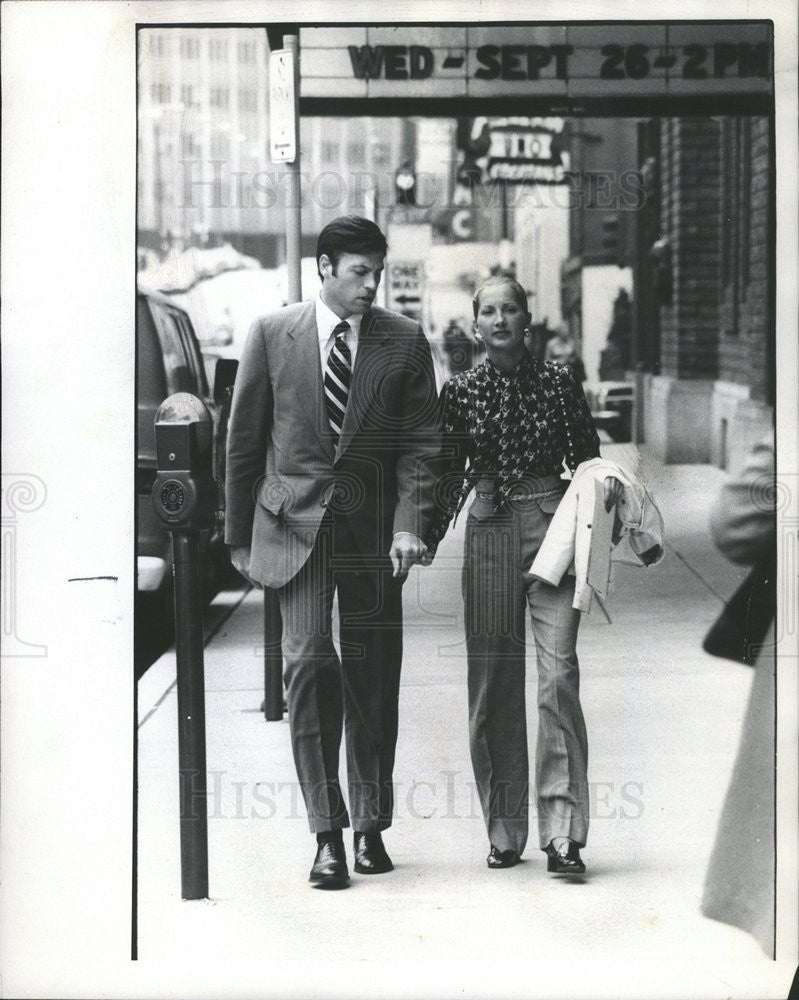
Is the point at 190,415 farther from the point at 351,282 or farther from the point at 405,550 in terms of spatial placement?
the point at 405,550

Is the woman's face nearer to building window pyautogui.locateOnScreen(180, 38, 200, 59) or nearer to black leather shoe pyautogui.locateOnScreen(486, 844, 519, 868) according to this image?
building window pyautogui.locateOnScreen(180, 38, 200, 59)

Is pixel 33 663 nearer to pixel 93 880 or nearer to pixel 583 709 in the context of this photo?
pixel 93 880

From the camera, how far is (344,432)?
16.5 ft

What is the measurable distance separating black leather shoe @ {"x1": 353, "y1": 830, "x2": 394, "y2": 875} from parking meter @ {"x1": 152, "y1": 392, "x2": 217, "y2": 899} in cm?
47

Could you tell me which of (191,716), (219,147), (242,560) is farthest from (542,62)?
(191,716)

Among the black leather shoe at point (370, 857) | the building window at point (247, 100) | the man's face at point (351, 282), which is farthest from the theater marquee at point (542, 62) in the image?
the black leather shoe at point (370, 857)

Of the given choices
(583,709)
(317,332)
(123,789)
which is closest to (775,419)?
(583,709)

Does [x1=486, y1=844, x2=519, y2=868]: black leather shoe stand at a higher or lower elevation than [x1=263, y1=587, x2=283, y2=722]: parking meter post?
lower

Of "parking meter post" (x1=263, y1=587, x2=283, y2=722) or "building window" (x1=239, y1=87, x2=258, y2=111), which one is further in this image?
"parking meter post" (x1=263, y1=587, x2=283, y2=722)

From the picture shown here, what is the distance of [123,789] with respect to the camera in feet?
16.7

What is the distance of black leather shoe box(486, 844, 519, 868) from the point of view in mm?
5121

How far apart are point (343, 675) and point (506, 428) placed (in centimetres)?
91

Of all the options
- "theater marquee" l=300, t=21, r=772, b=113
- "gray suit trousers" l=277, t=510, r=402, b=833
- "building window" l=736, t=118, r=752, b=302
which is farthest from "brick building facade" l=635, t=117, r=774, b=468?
"gray suit trousers" l=277, t=510, r=402, b=833

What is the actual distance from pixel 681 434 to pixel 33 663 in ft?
6.88
